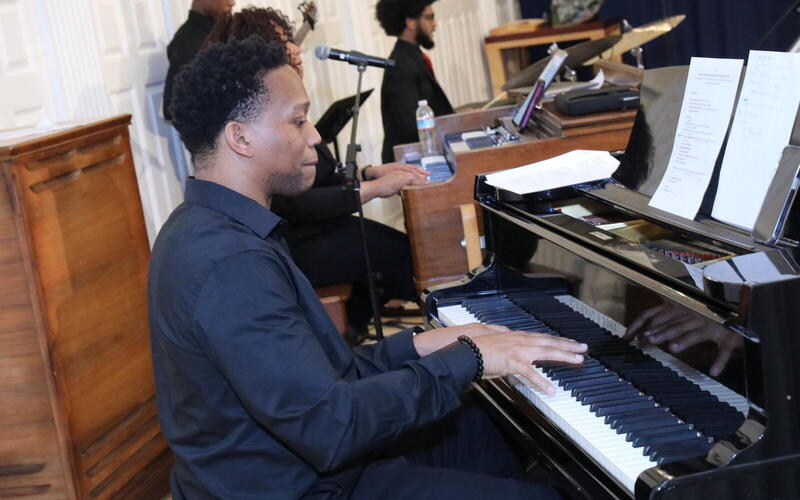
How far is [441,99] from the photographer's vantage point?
488cm

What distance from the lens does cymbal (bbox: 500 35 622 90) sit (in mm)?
4203

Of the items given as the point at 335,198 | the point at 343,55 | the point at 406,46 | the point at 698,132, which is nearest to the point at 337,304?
the point at 335,198

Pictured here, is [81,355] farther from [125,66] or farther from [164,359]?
[125,66]

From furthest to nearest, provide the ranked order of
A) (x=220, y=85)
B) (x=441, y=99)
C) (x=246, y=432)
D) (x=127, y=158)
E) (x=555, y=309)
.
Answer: (x=441, y=99), (x=127, y=158), (x=555, y=309), (x=220, y=85), (x=246, y=432)

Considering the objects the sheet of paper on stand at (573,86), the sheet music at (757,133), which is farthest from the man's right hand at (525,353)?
the sheet of paper on stand at (573,86)

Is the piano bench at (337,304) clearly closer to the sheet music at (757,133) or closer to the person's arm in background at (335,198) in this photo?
the person's arm in background at (335,198)

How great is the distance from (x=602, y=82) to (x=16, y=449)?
2.59m

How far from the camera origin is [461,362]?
1.68m

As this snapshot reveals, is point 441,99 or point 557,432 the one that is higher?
point 441,99

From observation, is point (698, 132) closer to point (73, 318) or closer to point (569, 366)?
Answer: point (569, 366)

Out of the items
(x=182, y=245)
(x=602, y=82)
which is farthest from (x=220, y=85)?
(x=602, y=82)

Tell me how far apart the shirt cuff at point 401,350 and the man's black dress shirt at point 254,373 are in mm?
177

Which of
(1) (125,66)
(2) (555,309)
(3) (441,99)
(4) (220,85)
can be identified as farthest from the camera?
(3) (441,99)

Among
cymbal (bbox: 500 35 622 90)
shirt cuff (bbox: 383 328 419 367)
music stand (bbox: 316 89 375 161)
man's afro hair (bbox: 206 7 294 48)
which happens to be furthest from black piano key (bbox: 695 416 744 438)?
cymbal (bbox: 500 35 622 90)
